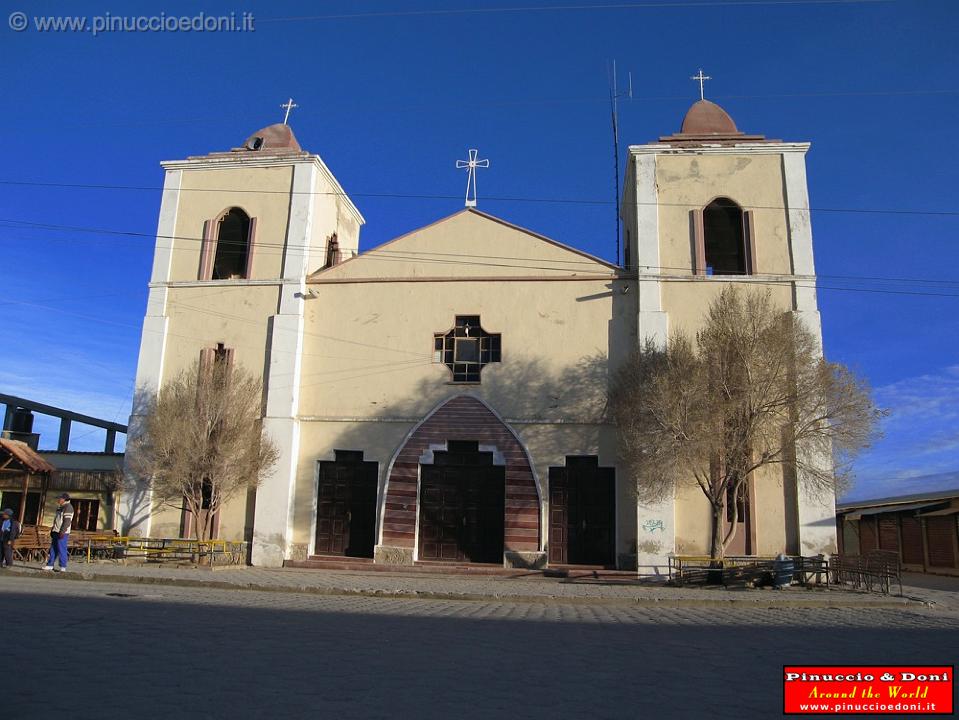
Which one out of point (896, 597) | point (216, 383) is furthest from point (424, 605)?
point (216, 383)

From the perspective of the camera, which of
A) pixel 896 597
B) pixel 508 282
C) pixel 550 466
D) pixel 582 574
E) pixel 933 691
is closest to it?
pixel 933 691

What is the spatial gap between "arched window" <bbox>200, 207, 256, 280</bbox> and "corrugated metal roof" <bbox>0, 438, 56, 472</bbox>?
24.4ft

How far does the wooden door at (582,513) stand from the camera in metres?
19.3

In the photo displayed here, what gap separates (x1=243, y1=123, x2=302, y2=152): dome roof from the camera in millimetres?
24062

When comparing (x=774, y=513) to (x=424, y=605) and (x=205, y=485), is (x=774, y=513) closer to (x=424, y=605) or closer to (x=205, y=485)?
(x=424, y=605)

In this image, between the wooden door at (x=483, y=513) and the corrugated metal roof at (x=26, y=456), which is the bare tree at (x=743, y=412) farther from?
the corrugated metal roof at (x=26, y=456)

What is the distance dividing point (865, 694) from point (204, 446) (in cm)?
1742

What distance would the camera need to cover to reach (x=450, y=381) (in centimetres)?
2075

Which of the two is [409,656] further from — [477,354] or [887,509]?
[887,509]

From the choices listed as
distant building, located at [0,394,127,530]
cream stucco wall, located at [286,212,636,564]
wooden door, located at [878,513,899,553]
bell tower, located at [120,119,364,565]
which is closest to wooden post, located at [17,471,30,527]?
distant building, located at [0,394,127,530]

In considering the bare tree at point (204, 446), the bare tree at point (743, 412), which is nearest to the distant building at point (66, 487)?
the bare tree at point (204, 446)

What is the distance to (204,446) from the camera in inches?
763

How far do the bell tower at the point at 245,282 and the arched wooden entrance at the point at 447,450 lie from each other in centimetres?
306

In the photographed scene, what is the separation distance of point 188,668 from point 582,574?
45.3 ft
